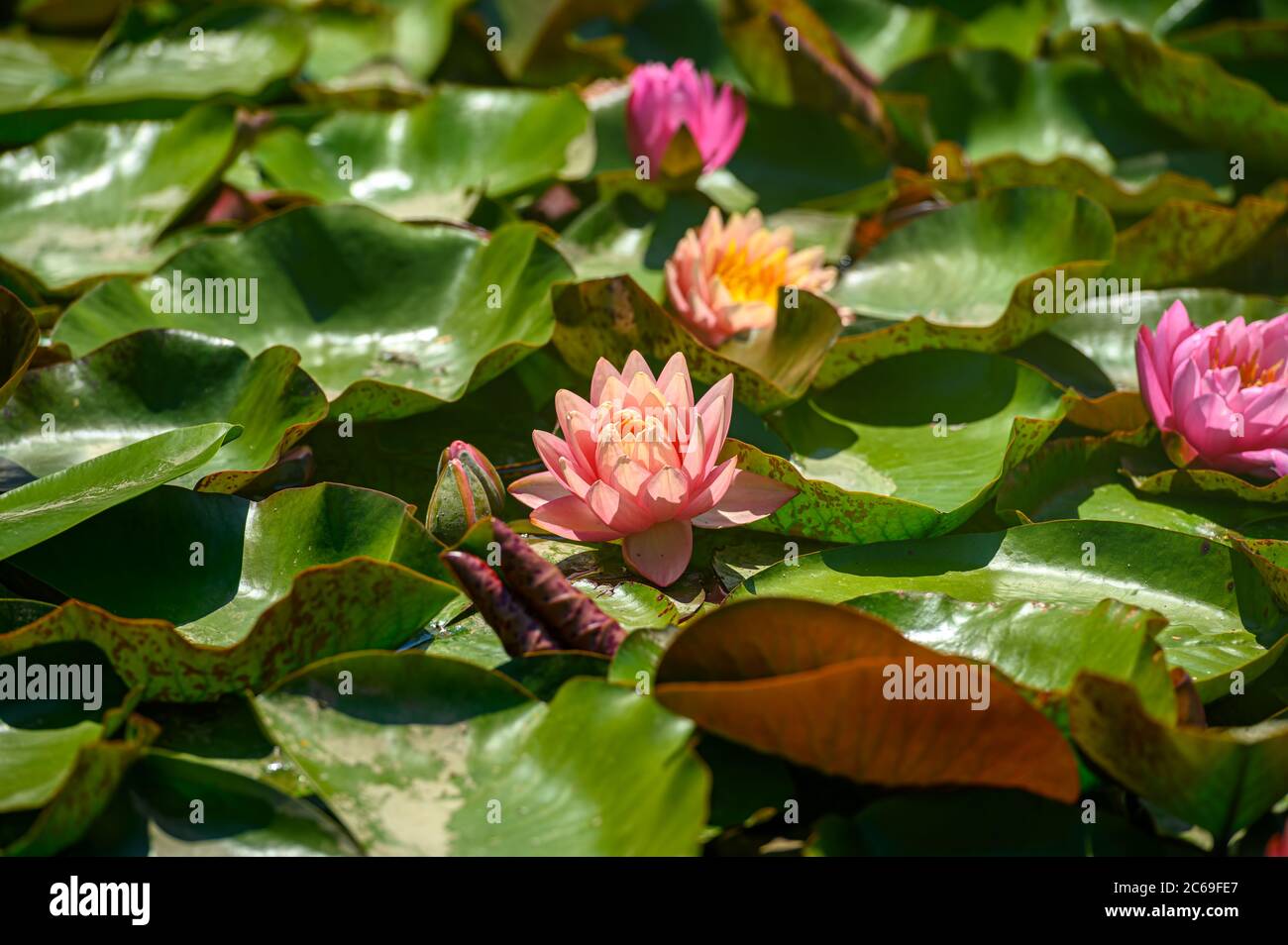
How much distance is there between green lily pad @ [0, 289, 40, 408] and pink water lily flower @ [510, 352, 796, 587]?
0.76 m

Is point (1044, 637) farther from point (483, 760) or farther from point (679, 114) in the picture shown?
point (679, 114)

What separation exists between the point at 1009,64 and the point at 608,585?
7.30ft

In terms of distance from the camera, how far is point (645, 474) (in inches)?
66.2

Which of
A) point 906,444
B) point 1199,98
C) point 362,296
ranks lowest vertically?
point 906,444

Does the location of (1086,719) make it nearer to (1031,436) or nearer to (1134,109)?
(1031,436)

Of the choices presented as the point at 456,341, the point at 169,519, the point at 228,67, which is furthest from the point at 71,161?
the point at 169,519

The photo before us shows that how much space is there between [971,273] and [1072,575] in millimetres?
930

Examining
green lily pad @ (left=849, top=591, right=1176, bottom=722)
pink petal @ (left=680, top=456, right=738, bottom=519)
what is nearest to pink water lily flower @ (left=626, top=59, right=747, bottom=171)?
pink petal @ (left=680, top=456, right=738, bottom=519)

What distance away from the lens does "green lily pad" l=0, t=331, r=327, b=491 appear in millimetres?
1959

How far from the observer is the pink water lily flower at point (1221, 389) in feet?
6.33

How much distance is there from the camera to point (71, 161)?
9.29 ft

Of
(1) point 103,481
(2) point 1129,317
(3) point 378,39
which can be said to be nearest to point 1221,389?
(2) point 1129,317

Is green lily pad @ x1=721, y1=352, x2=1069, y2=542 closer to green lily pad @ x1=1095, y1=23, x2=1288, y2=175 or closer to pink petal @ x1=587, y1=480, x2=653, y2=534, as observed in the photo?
pink petal @ x1=587, y1=480, x2=653, y2=534
